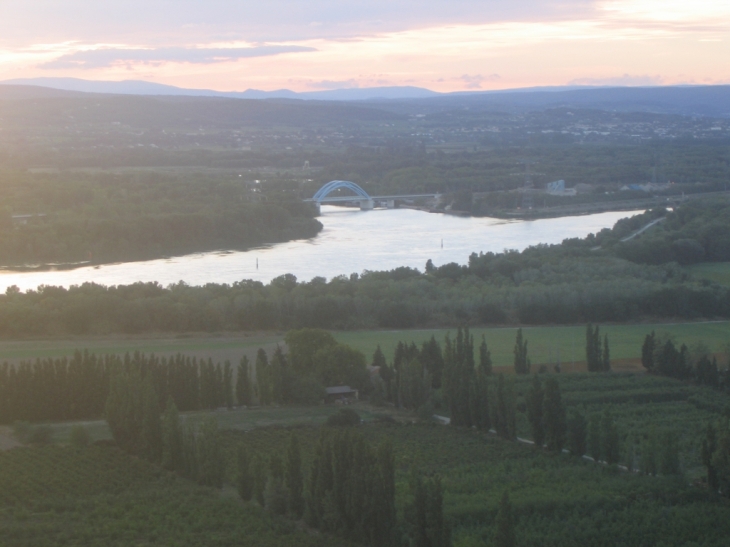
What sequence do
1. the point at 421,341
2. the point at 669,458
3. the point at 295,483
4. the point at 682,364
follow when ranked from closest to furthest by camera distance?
the point at 295,483
the point at 669,458
the point at 682,364
the point at 421,341

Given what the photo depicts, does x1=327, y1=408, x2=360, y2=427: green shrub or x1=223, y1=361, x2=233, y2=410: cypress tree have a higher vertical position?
x1=223, y1=361, x2=233, y2=410: cypress tree

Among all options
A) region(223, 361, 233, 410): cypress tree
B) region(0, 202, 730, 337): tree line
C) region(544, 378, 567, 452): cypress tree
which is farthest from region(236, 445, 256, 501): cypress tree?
region(0, 202, 730, 337): tree line

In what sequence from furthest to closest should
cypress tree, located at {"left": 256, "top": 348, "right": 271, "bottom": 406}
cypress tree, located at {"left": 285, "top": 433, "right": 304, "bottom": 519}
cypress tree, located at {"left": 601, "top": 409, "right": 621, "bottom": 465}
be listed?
cypress tree, located at {"left": 256, "top": 348, "right": 271, "bottom": 406}
cypress tree, located at {"left": 601, "top": 409, "right": 621, "bottom": 465}
cypress tree, located at {"left": 285, "top": 433, "right": 304, "bottom": 519}

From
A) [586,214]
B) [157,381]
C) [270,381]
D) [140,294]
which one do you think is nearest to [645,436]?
[270,381]

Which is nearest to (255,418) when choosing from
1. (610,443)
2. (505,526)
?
(610,443)

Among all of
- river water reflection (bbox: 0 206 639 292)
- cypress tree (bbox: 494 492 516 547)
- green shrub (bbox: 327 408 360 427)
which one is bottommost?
green shrub (bbox: 327 408 360 427)

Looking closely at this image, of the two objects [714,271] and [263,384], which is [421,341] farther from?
[714,271]

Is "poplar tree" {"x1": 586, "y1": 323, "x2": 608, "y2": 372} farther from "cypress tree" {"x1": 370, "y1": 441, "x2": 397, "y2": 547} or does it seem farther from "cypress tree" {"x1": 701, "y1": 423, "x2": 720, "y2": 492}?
"cypress tree" {"x1": 370, "y1": 441, "x2": 397, "y2": 547}
